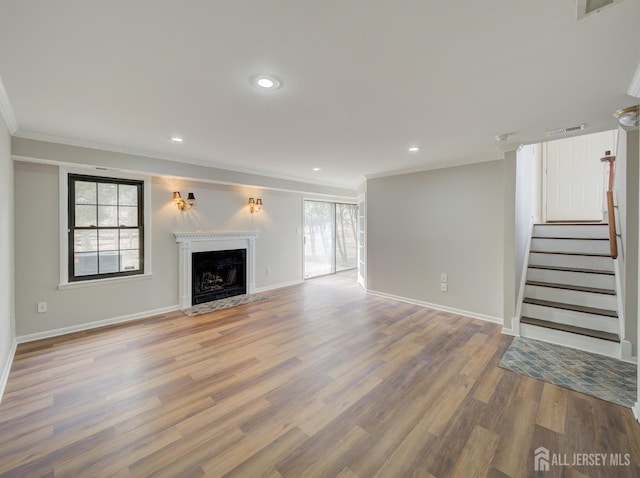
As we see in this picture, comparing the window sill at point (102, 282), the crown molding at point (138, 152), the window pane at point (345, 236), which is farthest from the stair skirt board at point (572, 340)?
the window sill at point (102, 282)

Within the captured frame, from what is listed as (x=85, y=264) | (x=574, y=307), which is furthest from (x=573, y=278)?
(x=85, y=264)

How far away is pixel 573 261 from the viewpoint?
149 inches

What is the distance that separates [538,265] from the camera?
394 centimetres

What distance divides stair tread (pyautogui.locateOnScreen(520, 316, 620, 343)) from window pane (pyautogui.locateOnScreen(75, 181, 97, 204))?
5945 mm

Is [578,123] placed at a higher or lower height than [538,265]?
higher

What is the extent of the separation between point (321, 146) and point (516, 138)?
2.29 m

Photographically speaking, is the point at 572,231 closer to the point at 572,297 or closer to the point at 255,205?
the point at 572,297

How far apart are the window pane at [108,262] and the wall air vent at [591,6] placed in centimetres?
512

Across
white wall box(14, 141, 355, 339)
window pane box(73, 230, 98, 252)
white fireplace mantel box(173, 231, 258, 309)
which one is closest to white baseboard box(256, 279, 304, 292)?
white wall box(14, 141, 355, 339)

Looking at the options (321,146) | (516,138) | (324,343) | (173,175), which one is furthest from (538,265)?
(173,175)

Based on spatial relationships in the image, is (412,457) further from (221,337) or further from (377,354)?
(221,337)

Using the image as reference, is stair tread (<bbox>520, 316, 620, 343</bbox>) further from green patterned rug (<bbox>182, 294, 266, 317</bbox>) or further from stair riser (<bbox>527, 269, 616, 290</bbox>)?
green patterned rug (<bbox>182, 294, 266, 317</bbox>)

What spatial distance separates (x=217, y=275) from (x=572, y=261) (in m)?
5.64

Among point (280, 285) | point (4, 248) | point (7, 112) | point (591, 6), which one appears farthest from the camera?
point (280, 285)
